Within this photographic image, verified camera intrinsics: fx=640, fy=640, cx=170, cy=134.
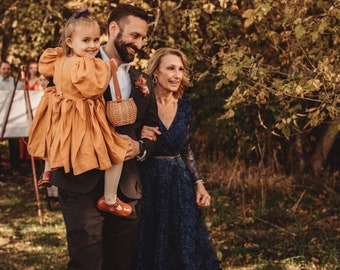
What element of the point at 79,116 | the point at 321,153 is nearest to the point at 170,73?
the point at 79,116

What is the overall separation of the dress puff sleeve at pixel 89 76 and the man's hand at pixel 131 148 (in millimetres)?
341

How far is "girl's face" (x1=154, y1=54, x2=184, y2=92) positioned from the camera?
173 inches

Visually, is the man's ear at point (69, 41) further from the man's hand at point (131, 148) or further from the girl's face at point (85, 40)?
the man's hand at point (131, 148)

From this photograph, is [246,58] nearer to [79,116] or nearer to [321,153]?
[79,116]

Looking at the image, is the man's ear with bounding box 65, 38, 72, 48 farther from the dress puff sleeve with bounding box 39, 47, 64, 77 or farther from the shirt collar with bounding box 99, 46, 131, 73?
the shirt collar with bounding box 99, 46, 131, 73

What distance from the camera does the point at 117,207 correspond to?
11.3 feet

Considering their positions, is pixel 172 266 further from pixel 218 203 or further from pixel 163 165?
pixel 218 203

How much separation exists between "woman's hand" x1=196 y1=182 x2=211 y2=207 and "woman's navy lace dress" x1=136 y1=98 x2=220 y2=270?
4 centimetres

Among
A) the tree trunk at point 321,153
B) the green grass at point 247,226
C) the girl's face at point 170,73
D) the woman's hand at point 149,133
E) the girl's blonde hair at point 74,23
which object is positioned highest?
the girl's blonde hair at point 74,23

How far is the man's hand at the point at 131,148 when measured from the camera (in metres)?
3.49

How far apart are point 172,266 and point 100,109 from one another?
147 centimetres

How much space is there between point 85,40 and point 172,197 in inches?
56.5

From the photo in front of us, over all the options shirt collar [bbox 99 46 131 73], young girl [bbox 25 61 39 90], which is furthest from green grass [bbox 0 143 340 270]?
shirt collar [bbox 99 46 131 73]

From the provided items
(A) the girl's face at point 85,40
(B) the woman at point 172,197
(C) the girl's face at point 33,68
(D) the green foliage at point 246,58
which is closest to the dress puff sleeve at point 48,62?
(A) the girl's face at point 85,40
